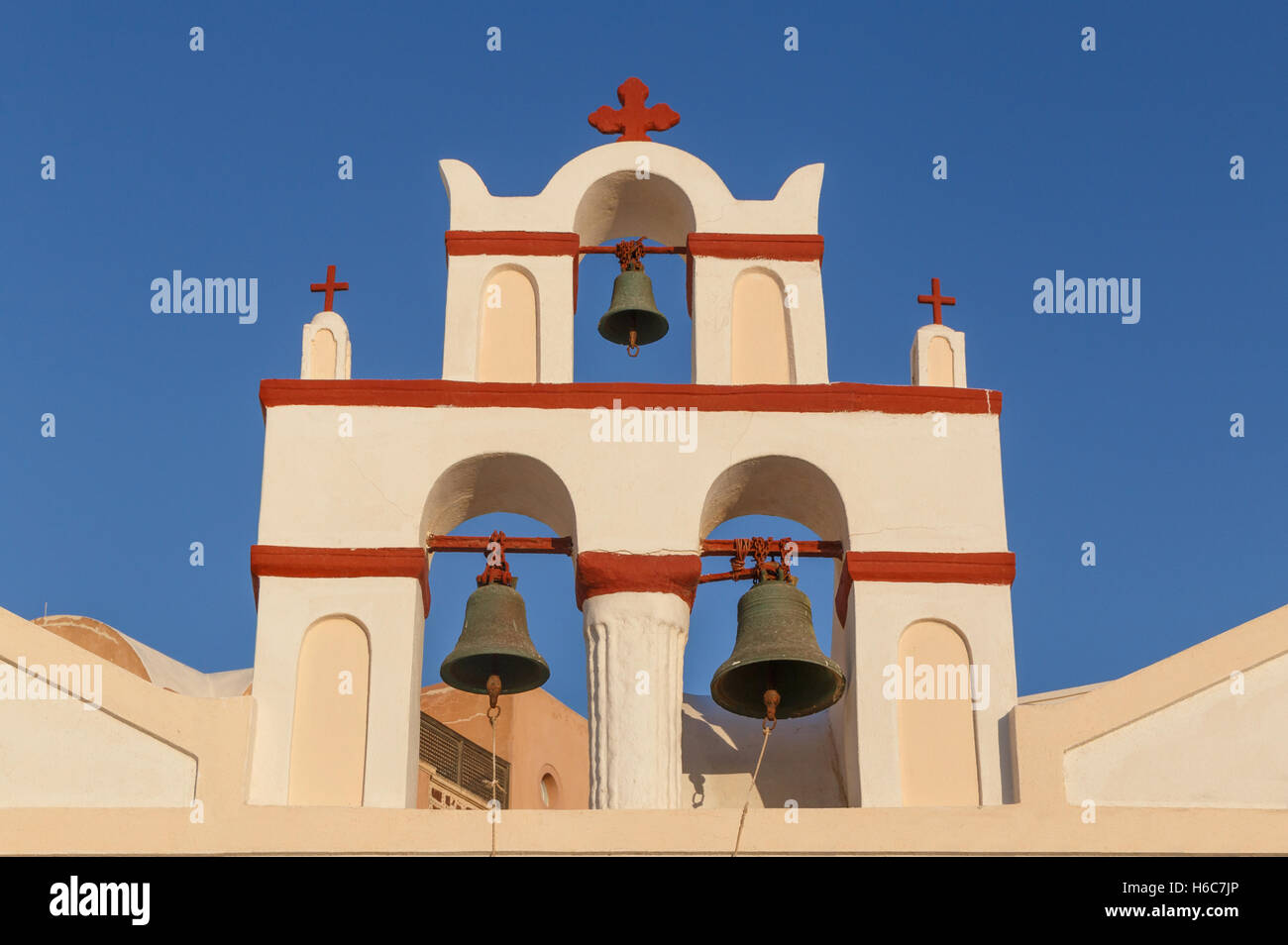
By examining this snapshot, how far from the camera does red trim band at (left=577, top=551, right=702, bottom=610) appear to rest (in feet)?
38.6

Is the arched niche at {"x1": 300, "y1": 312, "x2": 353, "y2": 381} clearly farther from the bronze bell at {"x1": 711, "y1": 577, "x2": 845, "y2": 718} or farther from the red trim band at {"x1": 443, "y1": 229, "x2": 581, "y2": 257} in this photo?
the bronze bell at {"x1": 711, "y1": 577, "x2": 845, "y2": 718}

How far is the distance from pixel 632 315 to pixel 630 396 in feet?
5.78

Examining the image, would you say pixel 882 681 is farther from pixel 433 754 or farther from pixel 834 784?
pixel 433 754

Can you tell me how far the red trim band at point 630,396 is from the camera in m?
12.2

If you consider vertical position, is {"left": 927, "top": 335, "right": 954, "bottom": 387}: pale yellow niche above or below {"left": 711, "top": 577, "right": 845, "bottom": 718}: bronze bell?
above

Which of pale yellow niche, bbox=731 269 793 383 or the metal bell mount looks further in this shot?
pale yellow niche, bbox=731 269 793 383

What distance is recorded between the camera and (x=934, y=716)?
37.6ft

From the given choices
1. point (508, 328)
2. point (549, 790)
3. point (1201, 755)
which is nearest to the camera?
point (1201, 755)

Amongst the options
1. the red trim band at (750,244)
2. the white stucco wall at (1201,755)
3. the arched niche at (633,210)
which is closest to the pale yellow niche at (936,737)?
the white stucco wall at (1201,755)

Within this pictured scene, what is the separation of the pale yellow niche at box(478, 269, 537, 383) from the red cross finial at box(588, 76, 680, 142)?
1300 mm

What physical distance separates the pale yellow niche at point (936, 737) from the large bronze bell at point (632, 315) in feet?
10.6

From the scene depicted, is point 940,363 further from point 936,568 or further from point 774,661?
point 774,661

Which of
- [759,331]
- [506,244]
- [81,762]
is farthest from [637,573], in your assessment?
[81,762]

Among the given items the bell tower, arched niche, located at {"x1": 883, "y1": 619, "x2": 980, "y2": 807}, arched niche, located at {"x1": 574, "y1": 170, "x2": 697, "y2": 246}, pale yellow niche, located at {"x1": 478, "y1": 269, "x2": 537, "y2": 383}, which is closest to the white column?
the bell tower
